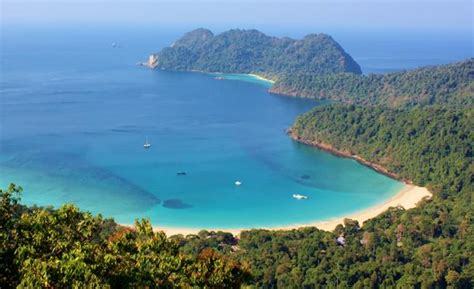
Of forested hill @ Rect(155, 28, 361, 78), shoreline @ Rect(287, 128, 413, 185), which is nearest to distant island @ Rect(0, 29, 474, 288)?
shoreline @ Rect(287, 128, 413, 185)

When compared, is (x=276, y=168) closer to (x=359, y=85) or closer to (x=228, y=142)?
(x=228, y=142)

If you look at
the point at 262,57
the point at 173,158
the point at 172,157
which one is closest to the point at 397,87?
the point at 172,157

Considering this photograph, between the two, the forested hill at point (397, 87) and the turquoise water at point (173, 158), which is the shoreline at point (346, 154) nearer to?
the turquoise water at point (173, 158)

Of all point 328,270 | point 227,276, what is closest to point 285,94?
point 328,270

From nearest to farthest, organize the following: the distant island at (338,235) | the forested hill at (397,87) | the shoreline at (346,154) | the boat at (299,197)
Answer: the distant island at (338,235) < the boat at (299,197) < the shoreline at (346,154) < the forested hill at (397,87)

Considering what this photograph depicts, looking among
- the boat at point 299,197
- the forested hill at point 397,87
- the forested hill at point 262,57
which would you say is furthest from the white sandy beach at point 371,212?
the forested hill at point 262,57

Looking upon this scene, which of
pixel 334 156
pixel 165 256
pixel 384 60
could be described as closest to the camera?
pixel 165 256
